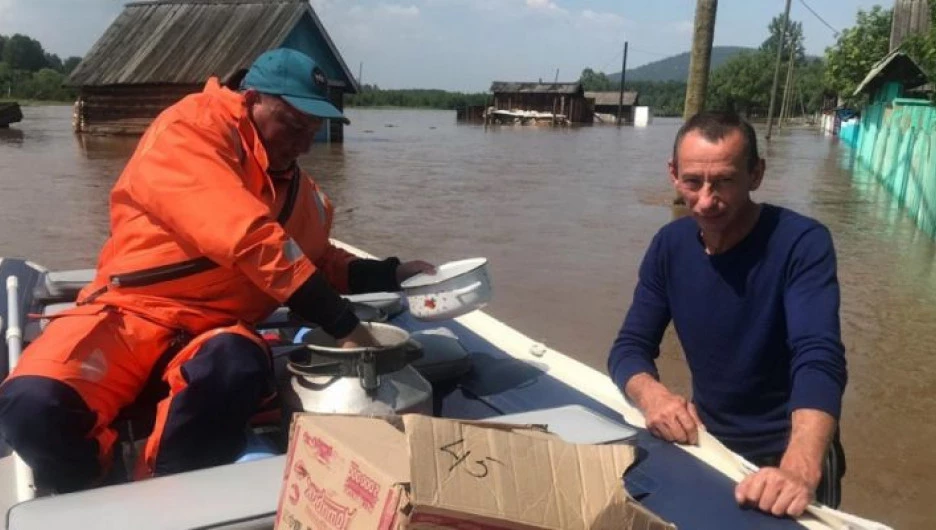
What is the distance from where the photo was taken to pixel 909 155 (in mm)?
10961

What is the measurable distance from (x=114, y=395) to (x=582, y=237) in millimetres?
7710

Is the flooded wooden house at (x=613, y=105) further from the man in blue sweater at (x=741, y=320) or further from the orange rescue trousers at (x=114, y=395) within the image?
the orange rescue trousers at (x=114, y=395)

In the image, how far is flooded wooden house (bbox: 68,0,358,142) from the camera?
19.2 metres

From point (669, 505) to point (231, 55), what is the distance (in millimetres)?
18937

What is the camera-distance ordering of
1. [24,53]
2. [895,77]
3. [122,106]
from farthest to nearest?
[24,53]
[122,106]
[895,77]

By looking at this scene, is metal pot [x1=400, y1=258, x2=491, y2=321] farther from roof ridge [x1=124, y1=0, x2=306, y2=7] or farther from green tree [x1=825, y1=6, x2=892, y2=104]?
green tree [x1=825, y1=6, x2=892, y2=104]

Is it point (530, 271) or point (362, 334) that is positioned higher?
point (362, 334)

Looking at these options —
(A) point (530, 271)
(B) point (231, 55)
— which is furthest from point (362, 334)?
(B) point (231, 55)

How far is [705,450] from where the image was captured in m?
2.01

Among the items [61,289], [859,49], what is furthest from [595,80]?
[61,289]

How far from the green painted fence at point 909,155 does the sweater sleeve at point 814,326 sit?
784cm

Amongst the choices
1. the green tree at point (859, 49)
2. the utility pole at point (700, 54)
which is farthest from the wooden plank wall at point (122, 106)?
the green tree at point (859, 49)

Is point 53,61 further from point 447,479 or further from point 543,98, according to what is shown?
point 447,479

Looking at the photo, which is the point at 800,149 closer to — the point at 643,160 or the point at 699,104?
the point at 643,160
